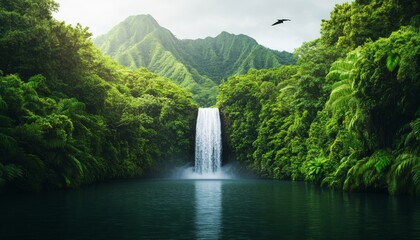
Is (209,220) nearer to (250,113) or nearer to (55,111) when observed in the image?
(55,111)

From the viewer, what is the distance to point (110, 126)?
141ft

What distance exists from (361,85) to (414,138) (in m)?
3.63

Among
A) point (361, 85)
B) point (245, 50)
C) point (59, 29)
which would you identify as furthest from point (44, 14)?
point (245, 50)

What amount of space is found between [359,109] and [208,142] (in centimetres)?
3932

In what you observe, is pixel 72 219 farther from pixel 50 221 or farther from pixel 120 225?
pixel 120 225

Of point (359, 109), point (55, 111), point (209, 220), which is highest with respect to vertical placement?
point (55, 111)

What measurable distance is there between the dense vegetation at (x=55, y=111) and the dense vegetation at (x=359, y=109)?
48.8 feet

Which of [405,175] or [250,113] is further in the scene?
[250,113]

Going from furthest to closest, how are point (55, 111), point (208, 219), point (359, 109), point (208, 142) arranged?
point (208, 142)
point (55, 111)
point (359, 109)
point (208, 219)

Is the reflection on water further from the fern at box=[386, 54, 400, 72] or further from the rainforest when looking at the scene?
the fern at box=[386, 54, 400, 72]

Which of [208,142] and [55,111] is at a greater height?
[55,111]

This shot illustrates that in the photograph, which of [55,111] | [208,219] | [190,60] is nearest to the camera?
[208,219]

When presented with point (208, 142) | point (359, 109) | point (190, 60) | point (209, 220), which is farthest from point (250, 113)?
point (190, 60)

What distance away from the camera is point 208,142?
207 ft
